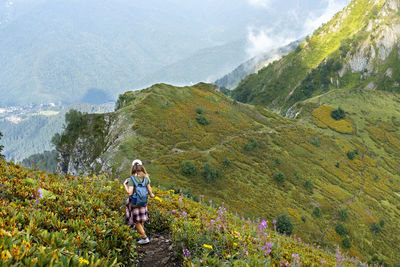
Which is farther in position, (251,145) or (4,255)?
(251,145)

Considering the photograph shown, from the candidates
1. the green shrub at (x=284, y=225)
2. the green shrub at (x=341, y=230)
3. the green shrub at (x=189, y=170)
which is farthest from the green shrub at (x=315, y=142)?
the green shrub at (x=189, y=170)

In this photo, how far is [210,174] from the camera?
33.3 m

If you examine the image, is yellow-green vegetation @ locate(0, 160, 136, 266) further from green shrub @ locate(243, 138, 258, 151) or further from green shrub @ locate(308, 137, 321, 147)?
green shrub @ locate(308, 137, 321, 147)

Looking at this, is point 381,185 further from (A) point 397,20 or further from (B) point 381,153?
(A) point 397,20

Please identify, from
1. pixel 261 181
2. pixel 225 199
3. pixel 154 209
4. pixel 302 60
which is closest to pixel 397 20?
pixel 302 60

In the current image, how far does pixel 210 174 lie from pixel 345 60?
163 m

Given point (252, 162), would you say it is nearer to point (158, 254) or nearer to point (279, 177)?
point (279, 177)

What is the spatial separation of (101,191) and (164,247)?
3.61 metres

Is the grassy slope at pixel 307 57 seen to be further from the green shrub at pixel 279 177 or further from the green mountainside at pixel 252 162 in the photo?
the green shrub at pixel 279 177

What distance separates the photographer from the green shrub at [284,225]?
1134 inches

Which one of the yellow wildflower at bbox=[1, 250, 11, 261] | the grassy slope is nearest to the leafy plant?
the yellow wildflower at bbox=[1, 250, 11, 261]

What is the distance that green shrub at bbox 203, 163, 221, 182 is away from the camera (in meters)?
33.1

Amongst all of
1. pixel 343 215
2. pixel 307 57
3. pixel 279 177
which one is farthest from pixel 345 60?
pixel 279 177

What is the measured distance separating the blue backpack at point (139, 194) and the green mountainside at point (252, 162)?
2078cm
